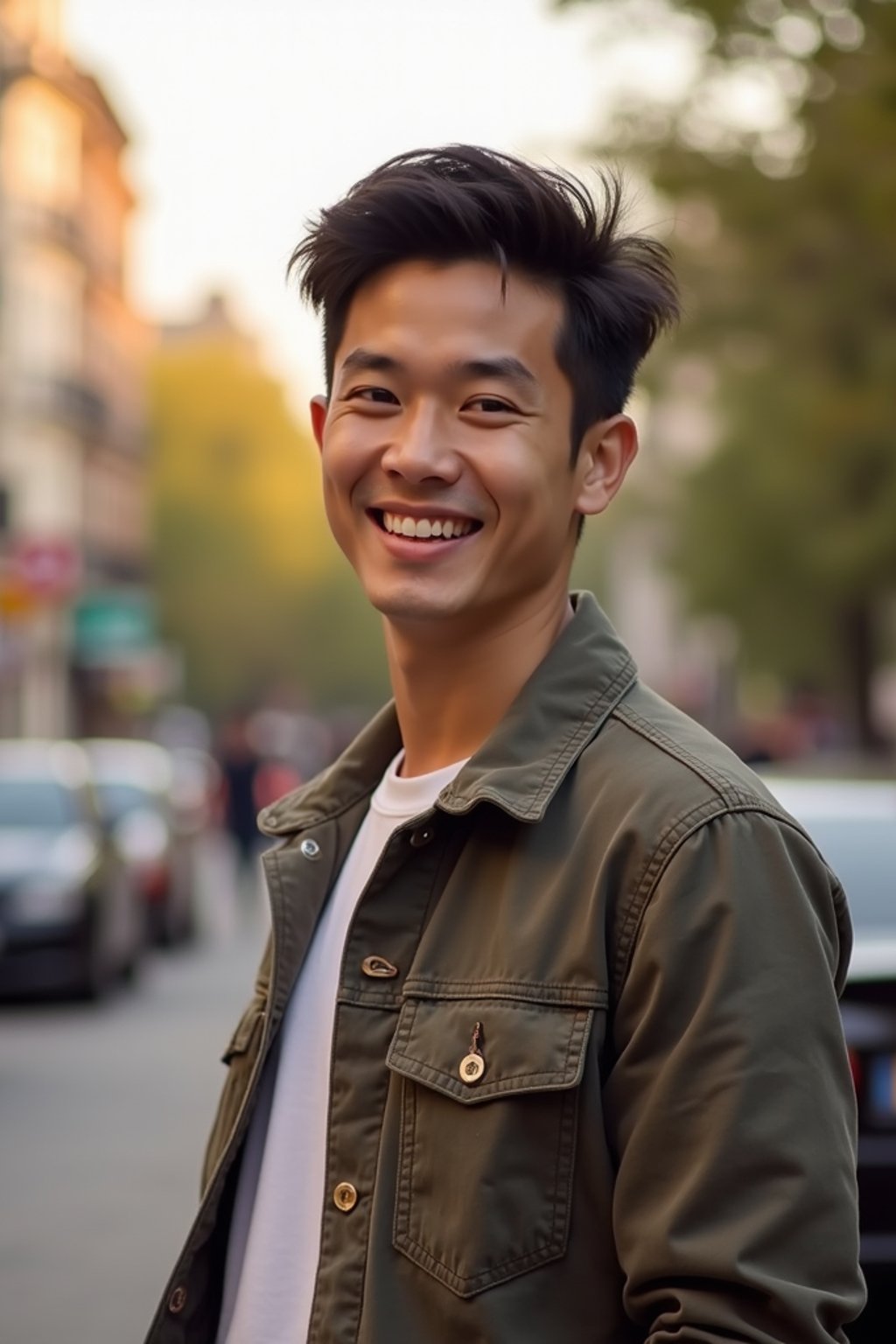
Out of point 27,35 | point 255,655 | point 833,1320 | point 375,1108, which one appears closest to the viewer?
point 833,1320

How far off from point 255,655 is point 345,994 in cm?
7407

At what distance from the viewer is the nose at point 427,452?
243cm

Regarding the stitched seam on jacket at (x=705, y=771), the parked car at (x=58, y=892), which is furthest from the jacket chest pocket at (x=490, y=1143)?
the parked car at (x=58, y=892)

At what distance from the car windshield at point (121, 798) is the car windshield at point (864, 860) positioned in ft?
45.5

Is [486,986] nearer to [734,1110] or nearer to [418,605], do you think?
[734,1110]

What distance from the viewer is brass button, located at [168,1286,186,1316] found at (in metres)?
2.52

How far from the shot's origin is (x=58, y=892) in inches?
629

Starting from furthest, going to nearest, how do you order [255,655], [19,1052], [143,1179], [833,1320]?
1. [255,655]
2. [19,1052]
3. [143,1179]
4. [833,1320]

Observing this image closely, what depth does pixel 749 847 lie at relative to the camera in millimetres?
2107

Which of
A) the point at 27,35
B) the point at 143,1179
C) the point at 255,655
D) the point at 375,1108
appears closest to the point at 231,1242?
the point at 375,1108

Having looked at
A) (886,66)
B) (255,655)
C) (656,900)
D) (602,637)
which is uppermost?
(255,655)

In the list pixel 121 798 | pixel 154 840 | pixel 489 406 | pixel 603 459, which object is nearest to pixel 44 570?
pixel 121 798

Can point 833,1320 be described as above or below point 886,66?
below

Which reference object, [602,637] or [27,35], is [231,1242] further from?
[27,35]
